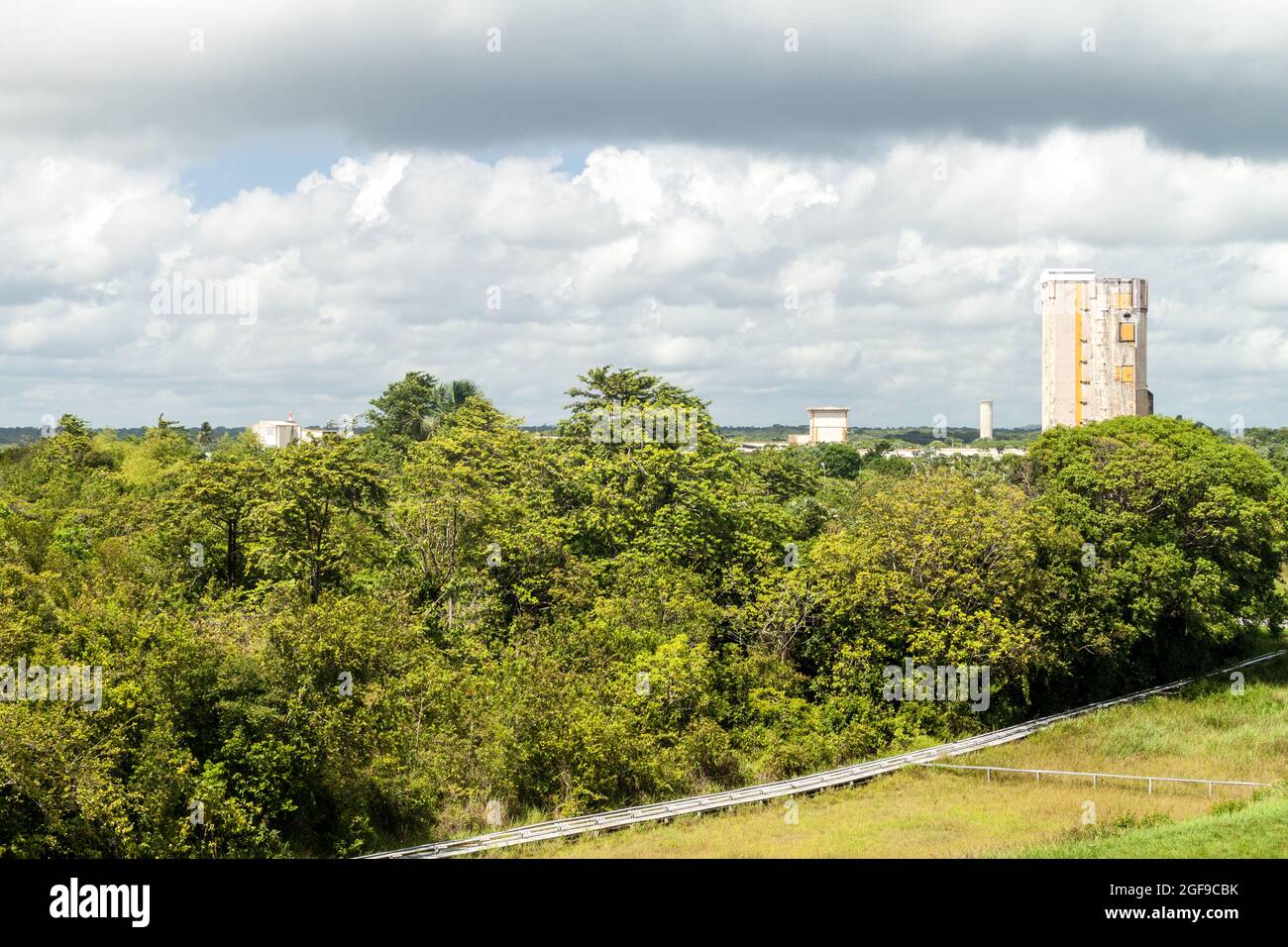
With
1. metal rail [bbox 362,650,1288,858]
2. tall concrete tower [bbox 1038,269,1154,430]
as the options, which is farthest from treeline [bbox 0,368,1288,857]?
tall concrete tower [bbox 1038,269,1154,430]

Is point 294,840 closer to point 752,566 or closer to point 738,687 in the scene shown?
→ point 738,687

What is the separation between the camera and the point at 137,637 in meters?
22.1

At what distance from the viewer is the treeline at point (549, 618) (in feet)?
72.9

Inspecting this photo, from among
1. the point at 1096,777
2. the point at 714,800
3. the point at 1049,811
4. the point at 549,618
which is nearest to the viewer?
the point at 1049,811

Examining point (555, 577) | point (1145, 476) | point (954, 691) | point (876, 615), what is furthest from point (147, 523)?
point (1145, 476)

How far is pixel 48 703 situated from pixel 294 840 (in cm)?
618

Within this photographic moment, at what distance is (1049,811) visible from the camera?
88.7 feet

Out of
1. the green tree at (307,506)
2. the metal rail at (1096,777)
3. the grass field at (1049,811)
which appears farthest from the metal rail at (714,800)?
the green tree at (307,506)

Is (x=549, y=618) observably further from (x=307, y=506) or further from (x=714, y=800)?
(x=714, y=800)

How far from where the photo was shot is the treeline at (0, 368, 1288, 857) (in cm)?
2223

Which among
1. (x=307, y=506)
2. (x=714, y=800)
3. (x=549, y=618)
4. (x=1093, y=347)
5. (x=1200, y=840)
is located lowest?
(x=714, y=800)

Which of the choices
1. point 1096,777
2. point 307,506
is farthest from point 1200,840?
point 307,506

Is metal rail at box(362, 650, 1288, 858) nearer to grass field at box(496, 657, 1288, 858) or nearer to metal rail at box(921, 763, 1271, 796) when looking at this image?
grass field at box(496, 657, 1288, 858)

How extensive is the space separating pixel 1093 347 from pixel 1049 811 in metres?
44.9
